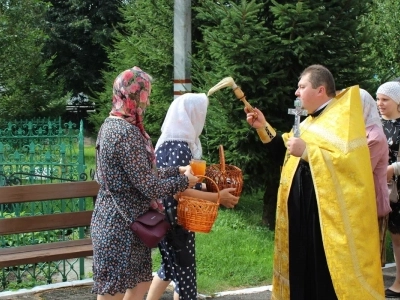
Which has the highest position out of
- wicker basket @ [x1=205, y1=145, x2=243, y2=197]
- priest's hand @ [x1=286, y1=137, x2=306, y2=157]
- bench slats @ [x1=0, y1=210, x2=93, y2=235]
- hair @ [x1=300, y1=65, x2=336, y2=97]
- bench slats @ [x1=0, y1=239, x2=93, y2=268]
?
hair @ [x1=300, y1=65, x2=336, y2=97]

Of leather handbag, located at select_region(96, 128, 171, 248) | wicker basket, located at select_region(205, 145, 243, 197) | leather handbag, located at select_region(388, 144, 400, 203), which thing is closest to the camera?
leather handbag, located at select_region(96, 128, 171, 248)

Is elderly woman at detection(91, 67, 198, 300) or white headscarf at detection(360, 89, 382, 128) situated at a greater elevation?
white headscarf at detection(360, 89, 382, 128)

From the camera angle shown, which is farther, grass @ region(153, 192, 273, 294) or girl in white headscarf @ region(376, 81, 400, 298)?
grass @ region(153, 192, 273, 294)

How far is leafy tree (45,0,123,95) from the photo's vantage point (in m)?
24.6

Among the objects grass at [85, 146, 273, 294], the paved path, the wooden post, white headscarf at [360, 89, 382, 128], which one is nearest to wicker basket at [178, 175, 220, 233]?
white headscarf at [360, 89, 382, 128]

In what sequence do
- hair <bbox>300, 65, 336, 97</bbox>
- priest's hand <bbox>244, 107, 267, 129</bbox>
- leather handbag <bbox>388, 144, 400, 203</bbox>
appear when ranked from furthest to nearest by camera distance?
leather handbag <bbox>388, 144, 400, 203</bbox>
priest's hand <bbox>244, 107, 267, 129</bbox>
hair <bbox>300, 65, 336, 97</bbox>

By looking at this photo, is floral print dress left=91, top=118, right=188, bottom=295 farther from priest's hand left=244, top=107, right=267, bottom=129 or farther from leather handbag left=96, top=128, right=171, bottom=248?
priest's hand left=244, top=107, right=267, bottom=129

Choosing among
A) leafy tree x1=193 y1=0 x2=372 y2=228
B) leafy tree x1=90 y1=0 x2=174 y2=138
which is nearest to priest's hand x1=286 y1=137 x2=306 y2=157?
leafy tree x1=193 y1=0 x2=372 y2=228

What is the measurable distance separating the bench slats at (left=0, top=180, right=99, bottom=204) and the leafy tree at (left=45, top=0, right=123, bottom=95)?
19764 millimetres

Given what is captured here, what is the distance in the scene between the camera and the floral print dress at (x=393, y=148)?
5066mm

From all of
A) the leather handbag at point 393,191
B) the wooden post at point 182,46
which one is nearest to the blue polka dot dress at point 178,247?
the leather handbag at point 393,191

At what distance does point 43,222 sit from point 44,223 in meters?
0.01

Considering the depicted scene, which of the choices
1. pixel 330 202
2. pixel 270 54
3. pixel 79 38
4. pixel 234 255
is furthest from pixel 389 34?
pixel 79 38

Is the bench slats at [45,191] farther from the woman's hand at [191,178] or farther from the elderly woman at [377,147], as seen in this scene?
the elderly woman at [377,147]
